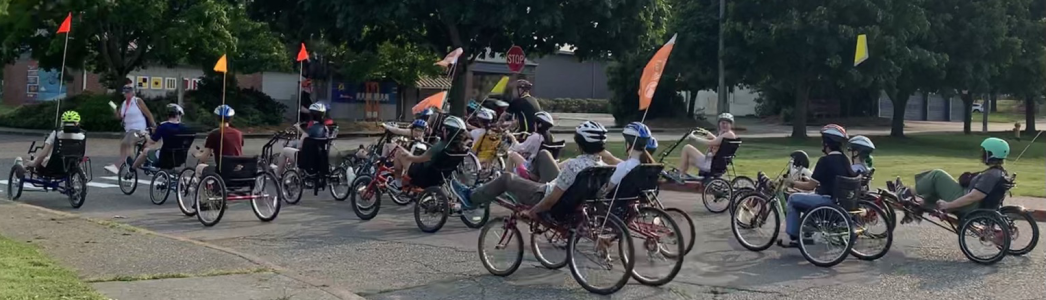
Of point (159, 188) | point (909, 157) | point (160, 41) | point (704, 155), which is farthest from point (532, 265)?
point (160, 41)

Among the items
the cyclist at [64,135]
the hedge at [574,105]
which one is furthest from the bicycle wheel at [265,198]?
the hedge at [574,105]

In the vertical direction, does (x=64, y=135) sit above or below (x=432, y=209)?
above

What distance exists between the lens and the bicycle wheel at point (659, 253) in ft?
29.6

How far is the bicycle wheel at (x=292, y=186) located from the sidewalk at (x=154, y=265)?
312 centimetres

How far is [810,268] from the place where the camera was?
10.3m

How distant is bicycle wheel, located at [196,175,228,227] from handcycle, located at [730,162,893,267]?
572 centimetres

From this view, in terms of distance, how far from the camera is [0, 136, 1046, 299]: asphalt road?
356 inches

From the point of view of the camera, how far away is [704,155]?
15.0 metres

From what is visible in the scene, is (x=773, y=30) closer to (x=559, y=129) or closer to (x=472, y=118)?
(x=559, y=129)

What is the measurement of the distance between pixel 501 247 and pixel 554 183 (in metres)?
0.83

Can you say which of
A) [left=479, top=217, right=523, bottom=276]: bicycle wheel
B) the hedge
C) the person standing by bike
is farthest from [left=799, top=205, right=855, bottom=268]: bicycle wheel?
the hedge

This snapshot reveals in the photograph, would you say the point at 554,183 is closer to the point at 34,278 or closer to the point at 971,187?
Answer: the point at 34,278

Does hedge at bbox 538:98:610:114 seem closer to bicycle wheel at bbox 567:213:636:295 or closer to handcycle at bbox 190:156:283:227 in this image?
handcycle at bbox 190:156:283:227

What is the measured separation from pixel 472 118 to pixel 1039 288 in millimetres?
9146
